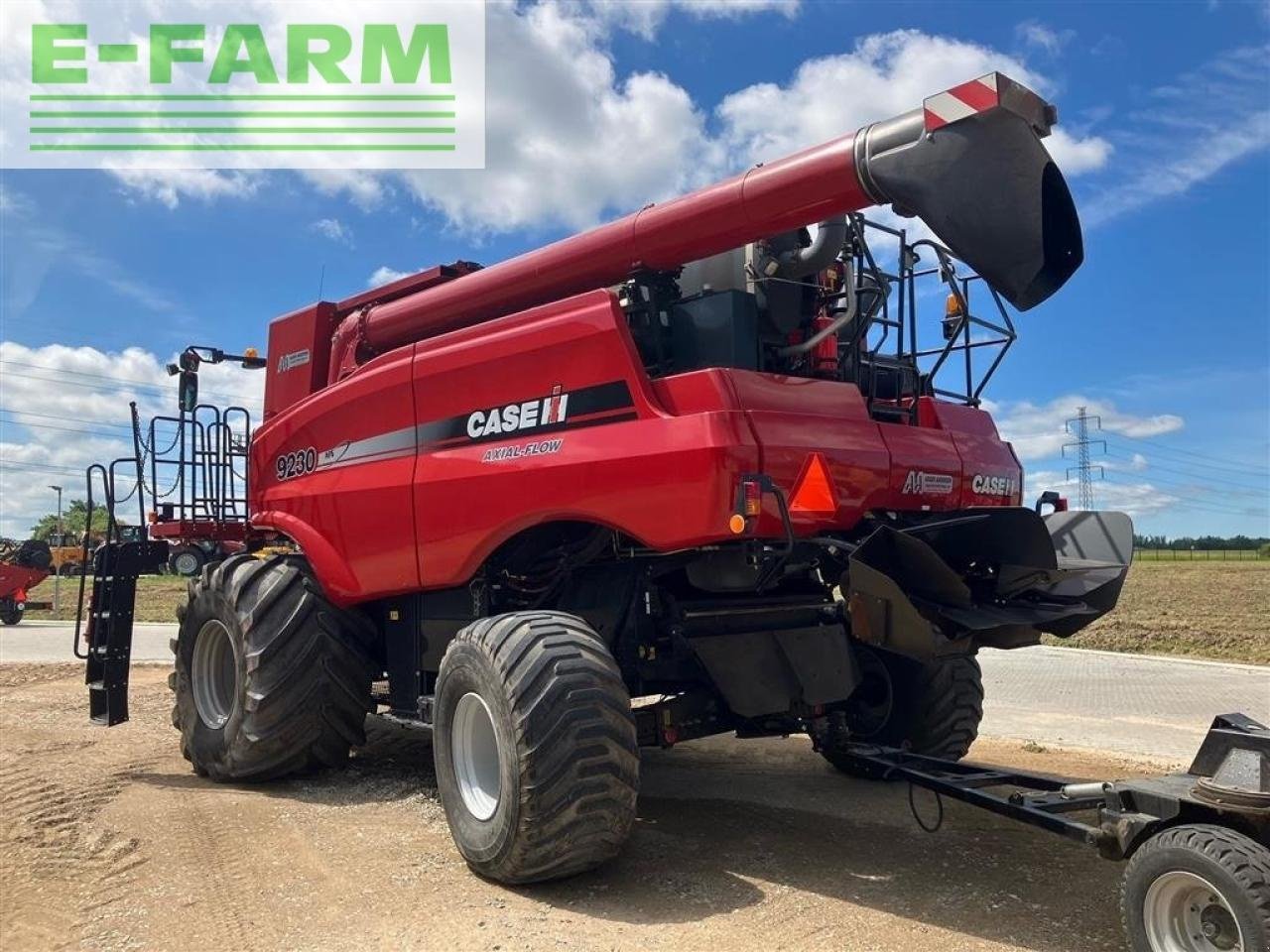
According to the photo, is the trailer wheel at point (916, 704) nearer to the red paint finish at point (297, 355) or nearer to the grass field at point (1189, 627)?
the red paint finish at point (297, 355)

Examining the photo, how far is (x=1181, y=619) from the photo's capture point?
1909 cm

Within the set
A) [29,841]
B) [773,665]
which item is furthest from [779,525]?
[29,841]

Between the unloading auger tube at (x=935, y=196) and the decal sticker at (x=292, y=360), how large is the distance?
3.03 m

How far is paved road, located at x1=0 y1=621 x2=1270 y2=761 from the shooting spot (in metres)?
8.32

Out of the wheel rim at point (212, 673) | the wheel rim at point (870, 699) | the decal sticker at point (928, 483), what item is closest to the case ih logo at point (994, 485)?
the decal sticker at point (928, 483)

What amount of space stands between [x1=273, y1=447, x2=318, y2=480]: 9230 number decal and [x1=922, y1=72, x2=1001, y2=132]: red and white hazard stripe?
172 inches

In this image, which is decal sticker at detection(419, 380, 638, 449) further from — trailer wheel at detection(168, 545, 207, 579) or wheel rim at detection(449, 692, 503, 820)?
trailer wheel at detection(168, 545, 207, 579)

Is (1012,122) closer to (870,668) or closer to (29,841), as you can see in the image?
(870,668)

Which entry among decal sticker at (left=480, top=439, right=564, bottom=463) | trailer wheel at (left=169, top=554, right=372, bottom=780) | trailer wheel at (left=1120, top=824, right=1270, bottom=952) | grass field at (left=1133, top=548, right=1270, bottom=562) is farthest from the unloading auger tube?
grass field at (left=1133, top=548, right=1270, bottom=562)

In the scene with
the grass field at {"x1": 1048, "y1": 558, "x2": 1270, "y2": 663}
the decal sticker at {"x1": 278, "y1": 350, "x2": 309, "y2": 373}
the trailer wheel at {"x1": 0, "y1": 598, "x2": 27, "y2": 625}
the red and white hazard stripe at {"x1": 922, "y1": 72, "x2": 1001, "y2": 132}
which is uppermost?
the red and white hazard stripe at {"x1": 922, "y1": 72, "x2": 1001, "y2": 132}

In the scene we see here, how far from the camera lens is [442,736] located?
5086 millimetres

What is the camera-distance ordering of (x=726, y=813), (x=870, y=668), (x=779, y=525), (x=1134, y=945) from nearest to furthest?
1. (x=1134, y=945)
2. (x=779, y=525)
3. (x=726, y=813)
4. (x=870, y=668)

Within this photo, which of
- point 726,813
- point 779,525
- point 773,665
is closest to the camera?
point 779,525

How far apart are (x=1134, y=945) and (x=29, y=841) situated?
4987 millimetres
